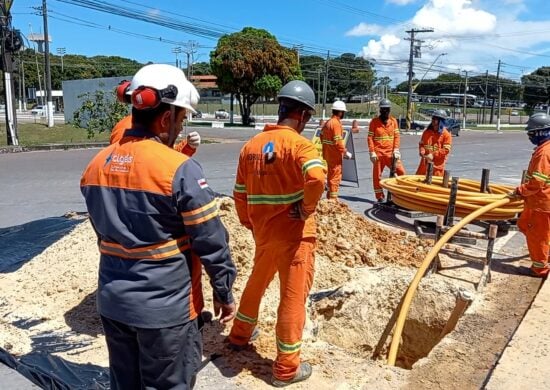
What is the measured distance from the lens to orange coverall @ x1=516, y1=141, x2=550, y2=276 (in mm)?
5164

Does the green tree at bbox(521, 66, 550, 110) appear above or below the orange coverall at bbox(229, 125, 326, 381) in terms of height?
above

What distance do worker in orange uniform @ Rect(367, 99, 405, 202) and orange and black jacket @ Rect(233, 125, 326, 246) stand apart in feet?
19.9

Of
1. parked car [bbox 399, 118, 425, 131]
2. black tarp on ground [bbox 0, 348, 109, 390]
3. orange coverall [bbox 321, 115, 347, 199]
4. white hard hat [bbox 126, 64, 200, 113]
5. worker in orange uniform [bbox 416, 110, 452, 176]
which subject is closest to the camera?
white hard hat [bbox 126, 64, 200, 113]

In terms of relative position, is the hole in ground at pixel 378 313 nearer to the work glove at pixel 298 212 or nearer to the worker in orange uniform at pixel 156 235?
the work glove at pixel 298 212

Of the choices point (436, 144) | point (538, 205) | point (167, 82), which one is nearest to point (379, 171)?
point (436, 144)

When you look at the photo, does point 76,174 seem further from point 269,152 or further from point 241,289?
point 269,152

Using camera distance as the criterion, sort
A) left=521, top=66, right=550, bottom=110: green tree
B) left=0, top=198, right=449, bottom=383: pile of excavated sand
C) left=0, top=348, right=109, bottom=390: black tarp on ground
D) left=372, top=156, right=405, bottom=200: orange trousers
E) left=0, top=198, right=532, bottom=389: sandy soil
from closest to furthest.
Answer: left=0, top=348, right=109, bottom=390: black tarp on ground
left=0, top=198, right=532, bottom=389: sandy soil
left=0, top=198, right=449, bottom=383: pile of excavated sand
left=372, top=156, right=405, bottom=200: orange trousers
left=521, top=66, right=550, bottom=110: green tree

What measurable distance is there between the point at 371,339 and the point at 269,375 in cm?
153

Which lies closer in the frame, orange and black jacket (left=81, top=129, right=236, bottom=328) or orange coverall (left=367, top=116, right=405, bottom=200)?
orange and black jacket (left=81, top=129, right=236, bottom=328)

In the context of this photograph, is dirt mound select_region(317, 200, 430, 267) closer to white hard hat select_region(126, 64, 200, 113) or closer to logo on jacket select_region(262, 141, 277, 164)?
logo on jacket select_region(262, 141, 277, 164)

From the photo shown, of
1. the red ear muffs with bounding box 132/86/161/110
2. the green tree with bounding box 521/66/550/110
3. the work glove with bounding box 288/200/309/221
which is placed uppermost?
the green tree with bounding box 521/66/550/110

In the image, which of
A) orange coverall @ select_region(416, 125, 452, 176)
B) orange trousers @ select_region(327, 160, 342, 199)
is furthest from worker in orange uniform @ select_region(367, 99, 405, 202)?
orange trousers @ select_region(327, 160, 342, 199)

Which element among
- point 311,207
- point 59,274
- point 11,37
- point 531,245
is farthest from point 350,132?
point 11,37

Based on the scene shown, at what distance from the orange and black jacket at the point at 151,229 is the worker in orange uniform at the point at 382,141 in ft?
23.8
